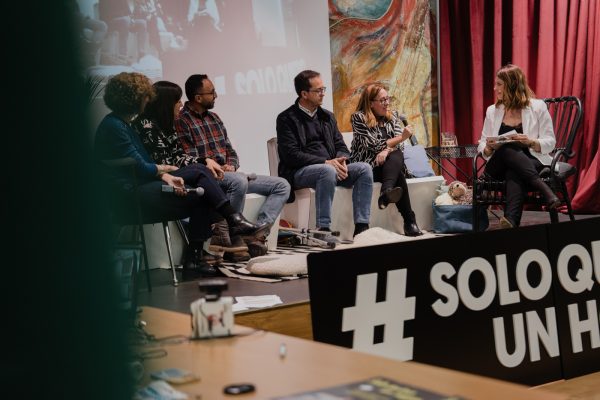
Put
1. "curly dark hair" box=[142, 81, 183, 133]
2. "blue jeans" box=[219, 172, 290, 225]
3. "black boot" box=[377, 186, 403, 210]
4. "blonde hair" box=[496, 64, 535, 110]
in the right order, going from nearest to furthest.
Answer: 1. "curly dark hair" box=[142, 81, 183, 133]
2. "blue jeans" box=[219, 172, 290, 225]
3. "blonde hair" box=[496, 64, 535, 110]
4. "black boot" box=[377, 186, 403, 210]

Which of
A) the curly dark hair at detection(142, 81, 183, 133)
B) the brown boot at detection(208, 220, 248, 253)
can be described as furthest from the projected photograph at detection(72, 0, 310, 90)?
the brown boot at detection(208, 220, 248, 253)

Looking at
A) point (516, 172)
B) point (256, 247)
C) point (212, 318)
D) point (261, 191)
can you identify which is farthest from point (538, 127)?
point (212, 318)

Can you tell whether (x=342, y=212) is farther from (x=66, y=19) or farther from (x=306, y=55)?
(x=66, y=19)

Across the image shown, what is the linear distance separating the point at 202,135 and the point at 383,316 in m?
2.64

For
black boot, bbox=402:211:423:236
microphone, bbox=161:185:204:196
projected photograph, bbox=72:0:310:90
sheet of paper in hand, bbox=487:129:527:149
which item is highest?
projected photograph, bbox=72:0:310:90

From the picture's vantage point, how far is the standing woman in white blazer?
4.51 metres

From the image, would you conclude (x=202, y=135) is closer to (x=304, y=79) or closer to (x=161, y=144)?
(x=161, y=144)

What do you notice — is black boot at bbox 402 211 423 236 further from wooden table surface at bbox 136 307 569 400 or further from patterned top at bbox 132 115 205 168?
wooden table surface at bbox 136 307 569 400

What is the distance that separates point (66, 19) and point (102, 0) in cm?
1

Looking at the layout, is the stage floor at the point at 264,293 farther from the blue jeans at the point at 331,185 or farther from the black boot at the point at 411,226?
the black boot at the point at 411,226

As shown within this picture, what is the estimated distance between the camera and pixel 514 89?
15.7 ft

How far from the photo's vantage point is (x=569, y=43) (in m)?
6.45

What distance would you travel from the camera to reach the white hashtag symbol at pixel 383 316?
1893mm

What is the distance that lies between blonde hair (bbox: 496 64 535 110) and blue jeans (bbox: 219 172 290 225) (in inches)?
55.9
